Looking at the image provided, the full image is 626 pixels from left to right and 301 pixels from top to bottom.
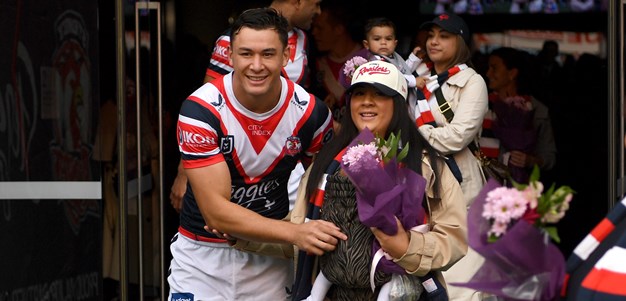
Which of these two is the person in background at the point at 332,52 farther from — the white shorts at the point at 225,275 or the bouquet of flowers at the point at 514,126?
the white shorts at the point at 225,275

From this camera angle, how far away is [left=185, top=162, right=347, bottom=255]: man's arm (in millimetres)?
4113

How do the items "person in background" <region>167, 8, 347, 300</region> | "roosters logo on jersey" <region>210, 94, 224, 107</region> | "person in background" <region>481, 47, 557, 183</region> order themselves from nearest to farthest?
1. "person in background" <region>167, 8, 347, 300</region>
2. "roosters logo on jersey" <region>210, 94, 224, 107</region>
3. "person in background" <region>481, 47, 557, 183</region>

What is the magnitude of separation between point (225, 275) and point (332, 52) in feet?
9.24

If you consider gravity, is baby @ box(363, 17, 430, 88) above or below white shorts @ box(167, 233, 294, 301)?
above

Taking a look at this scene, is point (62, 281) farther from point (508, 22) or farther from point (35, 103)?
point (508, 22)

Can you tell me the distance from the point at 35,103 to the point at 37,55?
0.24 m

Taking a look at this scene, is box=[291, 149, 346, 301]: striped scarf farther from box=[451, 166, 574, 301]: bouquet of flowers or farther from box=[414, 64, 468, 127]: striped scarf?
box=[414, 64, 468, 127]: striped scarf

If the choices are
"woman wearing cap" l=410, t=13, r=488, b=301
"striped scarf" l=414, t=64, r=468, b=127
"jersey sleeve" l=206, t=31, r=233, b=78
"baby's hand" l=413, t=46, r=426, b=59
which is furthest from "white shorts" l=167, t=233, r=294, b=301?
"baby's hand" l=413, t=46, r=426, b=59

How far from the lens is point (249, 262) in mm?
4996

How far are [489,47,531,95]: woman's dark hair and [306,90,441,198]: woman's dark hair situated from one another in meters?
4.09

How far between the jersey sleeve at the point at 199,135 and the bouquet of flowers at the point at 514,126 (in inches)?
119

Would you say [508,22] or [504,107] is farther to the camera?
[508,22]

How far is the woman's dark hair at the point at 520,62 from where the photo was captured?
8430 millimetres

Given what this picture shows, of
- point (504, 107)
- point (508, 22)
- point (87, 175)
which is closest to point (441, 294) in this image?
point (87, 175)
